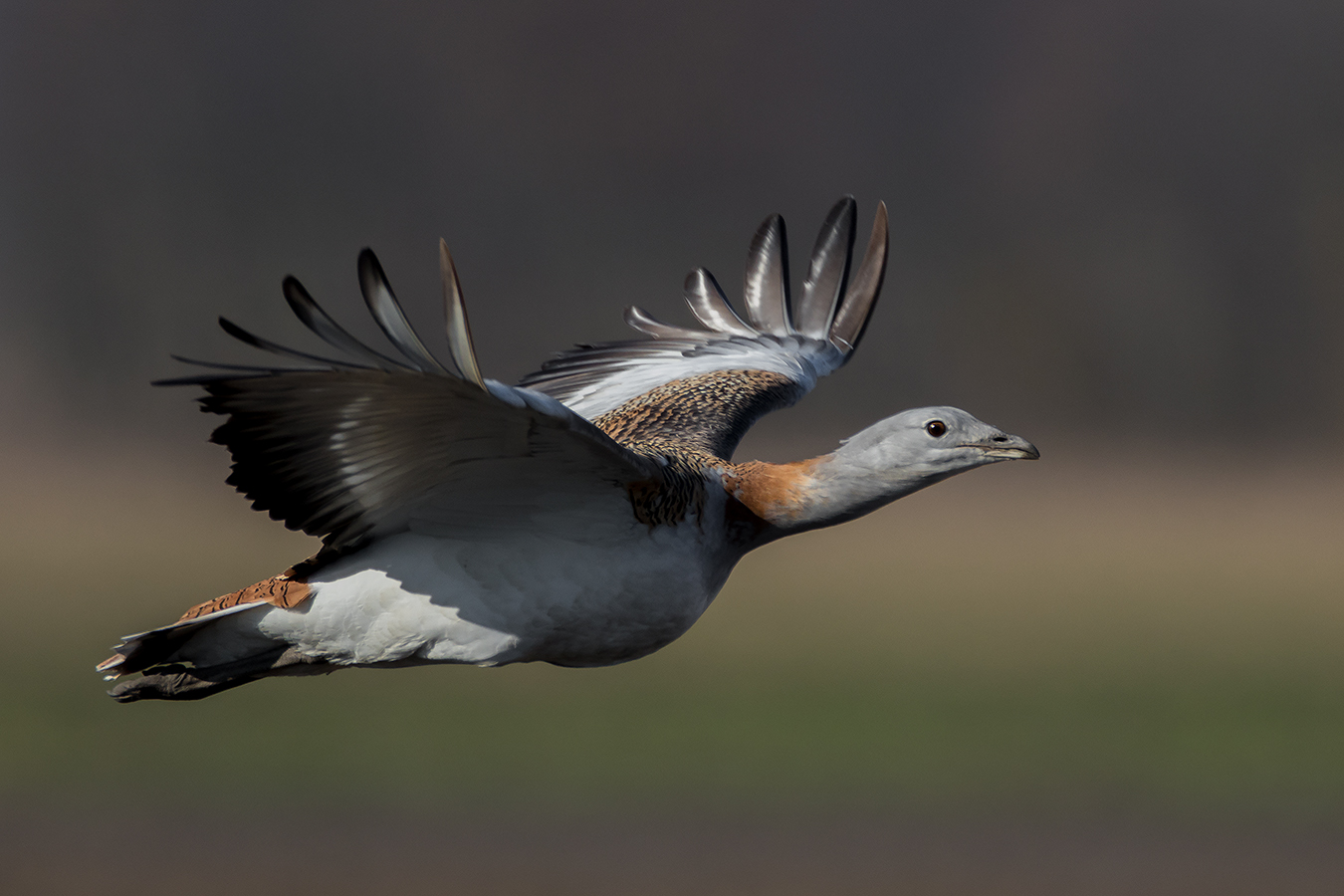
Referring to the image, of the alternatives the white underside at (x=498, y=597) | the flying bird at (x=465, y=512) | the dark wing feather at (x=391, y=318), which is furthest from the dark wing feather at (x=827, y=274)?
the dark wing feather at (x=391, y=318)

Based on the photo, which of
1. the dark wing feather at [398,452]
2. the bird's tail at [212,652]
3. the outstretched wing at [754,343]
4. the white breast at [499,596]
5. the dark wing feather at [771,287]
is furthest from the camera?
the dark wing feather at [771,287]

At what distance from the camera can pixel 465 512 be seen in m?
4.77

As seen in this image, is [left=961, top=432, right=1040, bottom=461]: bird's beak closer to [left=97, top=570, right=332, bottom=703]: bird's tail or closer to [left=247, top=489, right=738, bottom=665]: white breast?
[left=247, top=489, right=738, bottom=665]: white breast

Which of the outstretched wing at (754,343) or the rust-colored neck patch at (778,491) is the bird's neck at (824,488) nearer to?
the rust-colored neck patch at (778,491)

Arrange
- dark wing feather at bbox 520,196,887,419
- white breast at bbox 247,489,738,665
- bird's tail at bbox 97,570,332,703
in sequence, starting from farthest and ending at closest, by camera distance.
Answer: dark wing feather at bbox 520,196,887,419
bird's tail at bbox 97,570,332,703
white breast at bbox 247,489,738,665

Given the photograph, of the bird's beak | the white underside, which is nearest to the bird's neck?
the bird's beak

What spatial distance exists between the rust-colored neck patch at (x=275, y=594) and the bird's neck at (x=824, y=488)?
1540mm

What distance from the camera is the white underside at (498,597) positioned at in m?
4.81

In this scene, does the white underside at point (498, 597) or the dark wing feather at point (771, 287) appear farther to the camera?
the dark wing feather at point (771, 287)

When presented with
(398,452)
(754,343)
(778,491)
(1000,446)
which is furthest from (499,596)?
(754,343)

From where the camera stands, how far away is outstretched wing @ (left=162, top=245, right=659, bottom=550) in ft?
12.7

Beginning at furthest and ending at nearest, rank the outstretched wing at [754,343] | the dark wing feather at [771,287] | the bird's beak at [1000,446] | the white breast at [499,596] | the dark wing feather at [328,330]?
the dark wing feather at [771,287] < the outstretched wing at [754,343] < the bird's beak at [1000,446] < the white breast at [499,596] < the dark wing feather at [328,330]

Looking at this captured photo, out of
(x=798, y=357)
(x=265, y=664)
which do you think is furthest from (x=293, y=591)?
(x=798, y=357)

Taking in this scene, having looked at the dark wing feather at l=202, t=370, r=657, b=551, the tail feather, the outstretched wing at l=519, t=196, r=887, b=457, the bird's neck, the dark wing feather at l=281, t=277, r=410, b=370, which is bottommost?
the tail feather
